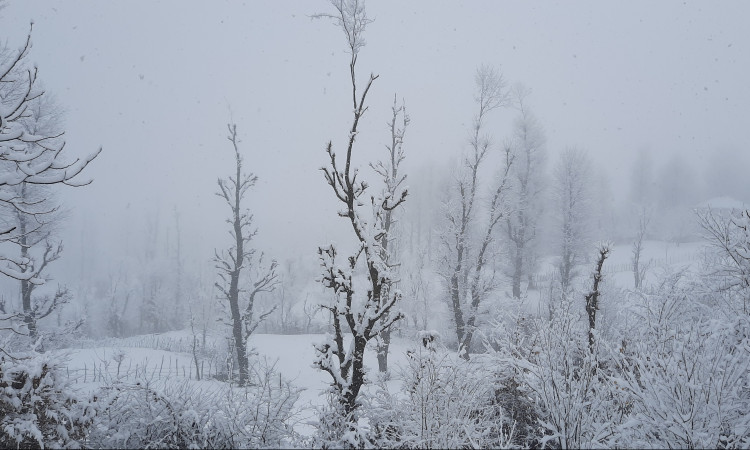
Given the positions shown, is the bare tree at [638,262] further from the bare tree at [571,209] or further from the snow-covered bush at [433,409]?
the snow-covered bush at [433,409]

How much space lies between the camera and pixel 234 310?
12297 millimetres

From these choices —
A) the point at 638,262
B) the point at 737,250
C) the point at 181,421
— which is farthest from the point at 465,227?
the point at 638,262

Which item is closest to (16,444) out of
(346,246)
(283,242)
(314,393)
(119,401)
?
(119,401)

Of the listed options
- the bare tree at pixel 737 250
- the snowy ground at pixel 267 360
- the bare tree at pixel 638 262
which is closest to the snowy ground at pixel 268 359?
the snowy ground at pixel 267 360

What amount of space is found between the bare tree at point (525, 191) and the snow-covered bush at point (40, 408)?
2308cm

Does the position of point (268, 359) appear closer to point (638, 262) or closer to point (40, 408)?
point (40, 408)

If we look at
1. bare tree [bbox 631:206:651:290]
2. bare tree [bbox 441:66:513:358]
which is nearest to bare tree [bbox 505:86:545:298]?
bare tree [bbox 631:206:651:290]

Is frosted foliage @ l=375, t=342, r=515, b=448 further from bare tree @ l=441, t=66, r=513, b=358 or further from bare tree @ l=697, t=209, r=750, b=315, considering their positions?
bare tree @ l=441, t=66, r=513, b=358

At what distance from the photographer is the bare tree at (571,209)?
22.8m

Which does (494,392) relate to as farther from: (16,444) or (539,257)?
(539,257)

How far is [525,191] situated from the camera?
78.9ft

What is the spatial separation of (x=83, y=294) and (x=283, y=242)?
40.3 metres

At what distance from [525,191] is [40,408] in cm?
2469

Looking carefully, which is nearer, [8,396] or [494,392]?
[8,396]
